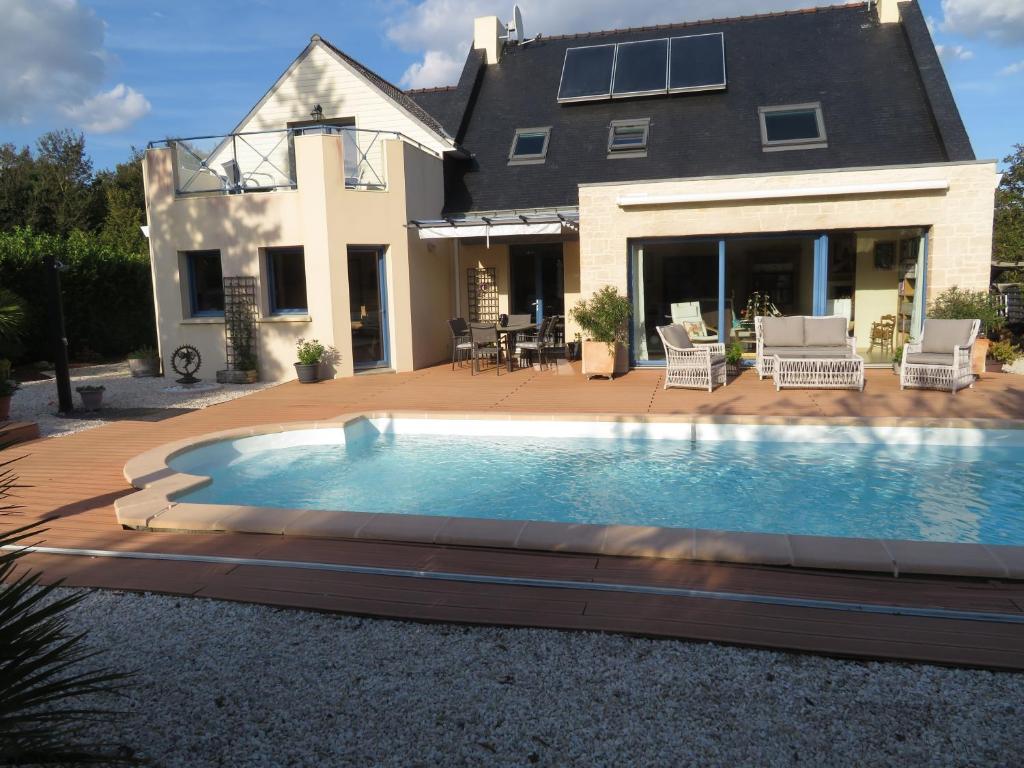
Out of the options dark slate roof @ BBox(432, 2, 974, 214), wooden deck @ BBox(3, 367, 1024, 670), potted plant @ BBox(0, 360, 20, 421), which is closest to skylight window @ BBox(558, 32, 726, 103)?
dark slate roof @ BBox(432, 2, 974, 214)

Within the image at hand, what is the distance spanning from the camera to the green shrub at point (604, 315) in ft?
42.0

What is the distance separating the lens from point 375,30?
62.1 ft

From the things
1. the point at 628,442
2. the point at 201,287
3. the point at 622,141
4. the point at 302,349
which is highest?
the point at 622,141

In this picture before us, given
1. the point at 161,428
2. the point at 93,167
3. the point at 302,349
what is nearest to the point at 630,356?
the point at 302,349

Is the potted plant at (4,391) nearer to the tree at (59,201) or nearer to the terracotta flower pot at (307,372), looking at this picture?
the terracotta flower pot at (307,372)

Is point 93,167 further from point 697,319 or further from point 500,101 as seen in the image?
point 697,319

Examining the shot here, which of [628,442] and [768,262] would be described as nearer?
[628,442]

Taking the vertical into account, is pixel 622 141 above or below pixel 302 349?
above

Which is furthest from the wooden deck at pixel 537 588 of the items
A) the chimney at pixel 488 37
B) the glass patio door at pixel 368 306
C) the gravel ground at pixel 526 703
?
the chimney at pixel 488 37

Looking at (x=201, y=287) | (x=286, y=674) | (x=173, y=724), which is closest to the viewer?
(x=173, y=724)

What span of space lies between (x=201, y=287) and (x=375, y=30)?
855cm

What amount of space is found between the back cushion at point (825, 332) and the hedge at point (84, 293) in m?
15.4

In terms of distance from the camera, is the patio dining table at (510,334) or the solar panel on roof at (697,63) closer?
the patio dining table at (510,334)

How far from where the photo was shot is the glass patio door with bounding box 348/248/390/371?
Answer: 14.5 metres
